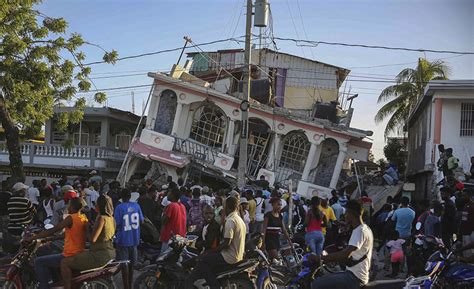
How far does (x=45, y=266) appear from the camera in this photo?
7449mm

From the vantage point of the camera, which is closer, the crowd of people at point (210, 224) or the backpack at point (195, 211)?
the crowd of people at point (210, 224)

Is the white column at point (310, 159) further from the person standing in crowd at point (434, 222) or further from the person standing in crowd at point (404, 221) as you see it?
the person standing in crowd at point (434, 222)

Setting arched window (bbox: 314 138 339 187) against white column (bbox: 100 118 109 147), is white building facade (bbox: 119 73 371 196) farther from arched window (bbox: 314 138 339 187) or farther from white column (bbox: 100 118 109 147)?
white column (bbox: 100 118 109 147)

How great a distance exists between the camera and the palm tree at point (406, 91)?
109 feet

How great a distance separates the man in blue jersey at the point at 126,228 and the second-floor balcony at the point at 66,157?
66.0 feet

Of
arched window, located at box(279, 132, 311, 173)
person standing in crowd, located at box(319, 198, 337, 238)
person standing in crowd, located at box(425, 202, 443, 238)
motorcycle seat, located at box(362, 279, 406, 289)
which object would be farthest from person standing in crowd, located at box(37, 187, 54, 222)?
arched window, located at box(279, 132, 311, 173)

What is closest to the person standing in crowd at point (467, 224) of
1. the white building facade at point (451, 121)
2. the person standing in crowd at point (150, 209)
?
the person standing in crowd at point (150, 209)

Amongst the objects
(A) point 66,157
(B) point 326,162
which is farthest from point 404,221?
(A) point 66,157

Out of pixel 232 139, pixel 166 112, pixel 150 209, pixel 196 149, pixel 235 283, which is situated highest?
pixel 166 112

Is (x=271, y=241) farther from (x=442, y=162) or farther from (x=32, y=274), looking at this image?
(x=442, y=162)

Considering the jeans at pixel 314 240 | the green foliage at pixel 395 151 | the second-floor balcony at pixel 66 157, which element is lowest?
the jeans at pixel 314 240

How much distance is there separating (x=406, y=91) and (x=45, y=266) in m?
29.8

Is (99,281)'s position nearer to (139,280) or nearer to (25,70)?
(139,280)

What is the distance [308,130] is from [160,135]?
6.57 metres
